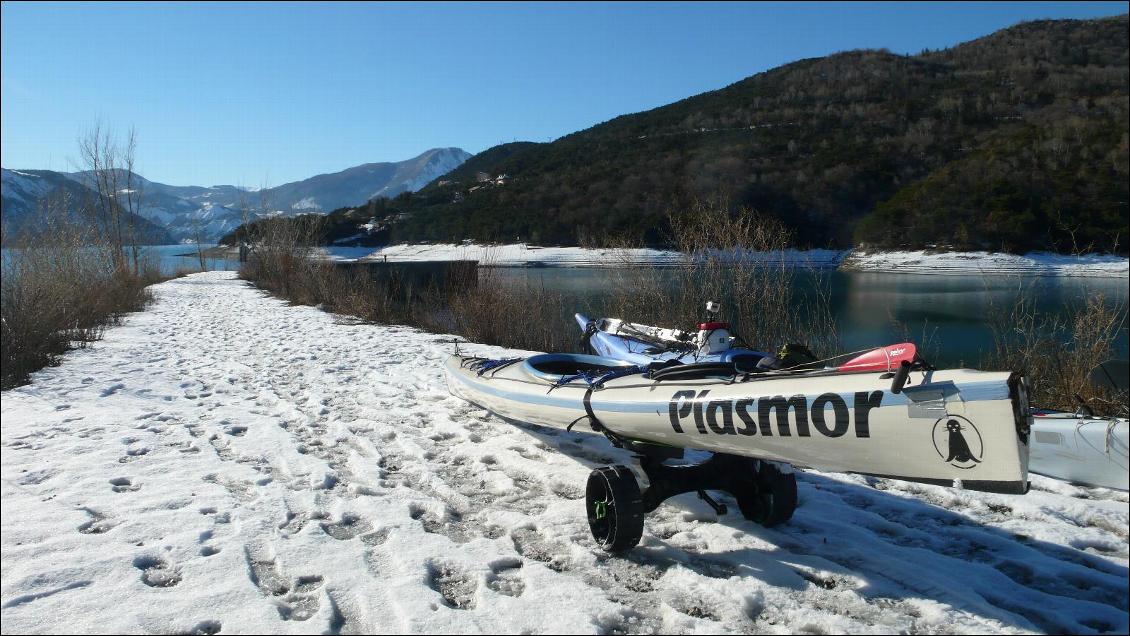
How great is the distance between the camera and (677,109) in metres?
34.7

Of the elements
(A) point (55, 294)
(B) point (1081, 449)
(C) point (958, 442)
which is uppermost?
(A) point (55, 294)

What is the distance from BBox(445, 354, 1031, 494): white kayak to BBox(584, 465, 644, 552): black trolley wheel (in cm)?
31

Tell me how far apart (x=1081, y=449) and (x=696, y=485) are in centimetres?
170

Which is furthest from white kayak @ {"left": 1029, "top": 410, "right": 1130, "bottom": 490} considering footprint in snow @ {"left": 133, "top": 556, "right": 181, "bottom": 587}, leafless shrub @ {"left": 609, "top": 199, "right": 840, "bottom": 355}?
leafless shrub @ {"left": 609, "top": 199, "right": 840, "bottom": 355}

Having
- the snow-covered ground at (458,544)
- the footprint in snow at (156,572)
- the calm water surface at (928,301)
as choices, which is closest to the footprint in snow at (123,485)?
the snow-covered ground at (458,544)

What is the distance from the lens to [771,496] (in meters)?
2.97

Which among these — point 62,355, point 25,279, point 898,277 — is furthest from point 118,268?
point 898,277

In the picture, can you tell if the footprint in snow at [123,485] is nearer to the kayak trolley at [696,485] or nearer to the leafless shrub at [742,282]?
the kayak trolley at [696,485]

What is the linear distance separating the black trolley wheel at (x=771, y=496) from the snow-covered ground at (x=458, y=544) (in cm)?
7

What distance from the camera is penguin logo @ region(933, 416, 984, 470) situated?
1993 millimetres

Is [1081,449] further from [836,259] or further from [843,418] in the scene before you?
[836,259]

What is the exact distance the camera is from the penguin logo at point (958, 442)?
1.99 metres

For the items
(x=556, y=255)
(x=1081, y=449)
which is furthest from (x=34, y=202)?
(x=556, y=255)

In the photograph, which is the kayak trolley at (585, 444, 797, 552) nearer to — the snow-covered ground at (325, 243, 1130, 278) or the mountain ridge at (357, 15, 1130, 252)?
the snow-covered ground at (325, 243, 1130, 278)
